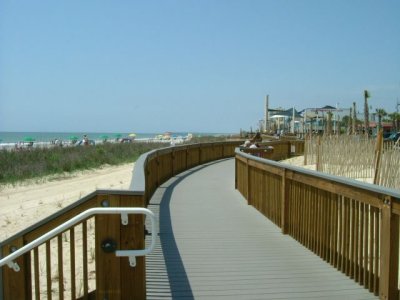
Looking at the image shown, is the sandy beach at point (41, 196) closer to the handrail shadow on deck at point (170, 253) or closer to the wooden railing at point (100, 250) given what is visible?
the handrail shadow on deck at point (170, 253)

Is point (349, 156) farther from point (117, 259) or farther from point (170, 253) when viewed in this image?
point (117, 259)

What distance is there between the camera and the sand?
41.2ft

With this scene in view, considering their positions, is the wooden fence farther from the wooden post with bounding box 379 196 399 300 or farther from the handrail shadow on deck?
the wooden post with bounding box 379 196 399 300

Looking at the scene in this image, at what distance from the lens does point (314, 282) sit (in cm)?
526

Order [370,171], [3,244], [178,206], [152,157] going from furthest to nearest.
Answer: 1. [370,171]
2. [152,157]
3. [178,206]
4. [3,244]

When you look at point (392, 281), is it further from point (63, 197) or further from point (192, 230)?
point (63, 197)

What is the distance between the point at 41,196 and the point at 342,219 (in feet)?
43.7

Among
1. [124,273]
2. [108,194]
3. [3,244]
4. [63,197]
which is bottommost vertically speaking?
[63,197]

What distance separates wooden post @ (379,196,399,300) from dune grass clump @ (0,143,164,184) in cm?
1894

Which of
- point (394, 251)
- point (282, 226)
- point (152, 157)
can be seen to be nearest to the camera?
point (394, 251)

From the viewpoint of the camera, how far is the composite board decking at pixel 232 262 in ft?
16.3

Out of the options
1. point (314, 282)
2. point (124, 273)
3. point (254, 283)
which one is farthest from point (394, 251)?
point (124, 273)

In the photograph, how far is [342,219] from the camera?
Answer: 5.68 m

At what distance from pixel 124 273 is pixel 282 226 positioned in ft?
14.0
